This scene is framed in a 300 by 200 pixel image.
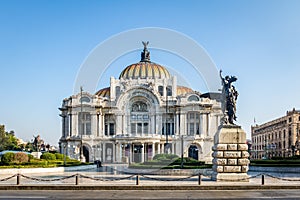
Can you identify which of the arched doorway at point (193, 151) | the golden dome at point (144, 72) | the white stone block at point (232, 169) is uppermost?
the golden dome at point (144, 72)

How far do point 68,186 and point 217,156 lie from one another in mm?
8558

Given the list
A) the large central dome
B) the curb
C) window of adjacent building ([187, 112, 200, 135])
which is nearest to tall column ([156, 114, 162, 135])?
window of adjacent building ([187, 112, 200, 135])

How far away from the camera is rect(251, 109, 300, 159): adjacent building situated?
295 ft

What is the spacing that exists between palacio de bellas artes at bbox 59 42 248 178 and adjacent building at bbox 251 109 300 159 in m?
18.7

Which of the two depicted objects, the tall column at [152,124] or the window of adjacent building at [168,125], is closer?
the tall column at [152,124]

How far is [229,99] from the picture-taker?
24.0 meters

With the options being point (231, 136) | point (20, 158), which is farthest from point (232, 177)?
point (20, 158)

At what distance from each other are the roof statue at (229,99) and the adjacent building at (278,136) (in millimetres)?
54068

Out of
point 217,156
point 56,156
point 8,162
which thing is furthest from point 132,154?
point 217,156

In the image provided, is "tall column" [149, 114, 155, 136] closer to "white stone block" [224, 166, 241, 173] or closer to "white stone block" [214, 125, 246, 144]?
"white stone block" [214, 125, 246, 144]

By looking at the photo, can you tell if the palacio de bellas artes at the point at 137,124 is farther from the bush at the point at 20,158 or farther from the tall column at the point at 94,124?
the bush at the point at 20,158

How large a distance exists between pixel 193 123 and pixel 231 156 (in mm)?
58055

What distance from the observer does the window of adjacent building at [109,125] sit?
82.8 meters

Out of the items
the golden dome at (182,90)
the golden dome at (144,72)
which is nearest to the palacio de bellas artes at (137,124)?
the golden dome at (144,72)
